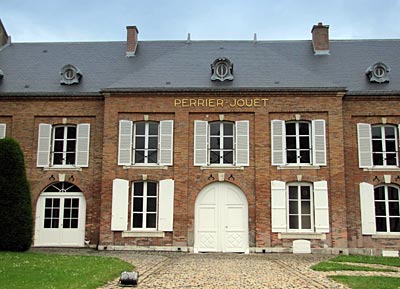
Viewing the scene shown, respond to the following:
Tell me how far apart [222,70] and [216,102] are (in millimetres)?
1523

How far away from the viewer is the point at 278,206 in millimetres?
19312

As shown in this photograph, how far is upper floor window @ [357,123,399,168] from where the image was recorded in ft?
66.2

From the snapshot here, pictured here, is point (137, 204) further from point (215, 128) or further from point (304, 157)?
point (304, 157)

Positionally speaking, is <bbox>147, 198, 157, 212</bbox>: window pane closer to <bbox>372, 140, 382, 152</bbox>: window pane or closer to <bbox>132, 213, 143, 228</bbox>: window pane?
<bbox>132, 213, 143, 228</bbox>: window pane

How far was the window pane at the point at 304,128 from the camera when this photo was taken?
20141 mm

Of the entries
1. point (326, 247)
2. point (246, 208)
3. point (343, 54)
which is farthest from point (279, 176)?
point (343, 54)

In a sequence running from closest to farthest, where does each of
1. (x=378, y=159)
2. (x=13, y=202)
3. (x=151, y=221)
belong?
(x=13, y=202)
(x=151, y=221)
(x=378, y=159)

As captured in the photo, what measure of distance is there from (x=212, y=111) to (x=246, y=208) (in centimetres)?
411

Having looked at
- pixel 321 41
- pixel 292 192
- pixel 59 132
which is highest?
pixel 321 41

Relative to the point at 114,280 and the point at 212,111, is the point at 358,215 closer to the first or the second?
the point at 212,111

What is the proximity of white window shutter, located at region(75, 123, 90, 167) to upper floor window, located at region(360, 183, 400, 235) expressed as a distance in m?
11.3

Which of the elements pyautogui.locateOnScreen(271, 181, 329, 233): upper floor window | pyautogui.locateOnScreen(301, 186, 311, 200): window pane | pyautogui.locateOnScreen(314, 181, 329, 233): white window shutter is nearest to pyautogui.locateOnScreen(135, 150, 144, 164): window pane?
pyautogui.locateOnScreen(271, 181, 329, 233): upper floor window

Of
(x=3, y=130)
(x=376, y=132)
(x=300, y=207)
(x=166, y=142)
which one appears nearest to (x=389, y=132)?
(x=376, y=132)

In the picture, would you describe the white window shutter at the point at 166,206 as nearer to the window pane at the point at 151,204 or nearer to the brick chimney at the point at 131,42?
the window pane at the point at 151,204
